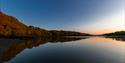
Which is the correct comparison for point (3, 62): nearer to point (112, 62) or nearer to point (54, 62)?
point (54, 62)

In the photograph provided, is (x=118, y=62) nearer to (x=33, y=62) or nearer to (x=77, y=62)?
(x=77, y=62)

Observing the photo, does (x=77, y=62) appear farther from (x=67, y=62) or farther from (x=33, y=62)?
(x=33, y=62)

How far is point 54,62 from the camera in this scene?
86.3 ft

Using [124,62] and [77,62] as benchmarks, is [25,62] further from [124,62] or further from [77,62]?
[124,62]

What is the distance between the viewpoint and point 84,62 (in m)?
26.7

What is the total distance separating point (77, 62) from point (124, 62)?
6613mm

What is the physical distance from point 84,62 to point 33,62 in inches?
293

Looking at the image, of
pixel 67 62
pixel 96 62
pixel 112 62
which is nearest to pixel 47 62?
pixel 67 62

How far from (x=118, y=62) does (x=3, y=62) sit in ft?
53.5

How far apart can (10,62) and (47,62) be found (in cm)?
537

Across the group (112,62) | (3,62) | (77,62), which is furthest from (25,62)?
(112,62)

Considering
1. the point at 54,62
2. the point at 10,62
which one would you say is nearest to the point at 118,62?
the point at 54,62

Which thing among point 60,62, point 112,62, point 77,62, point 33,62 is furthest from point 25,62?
point 112,62

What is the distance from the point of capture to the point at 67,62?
26.5m
